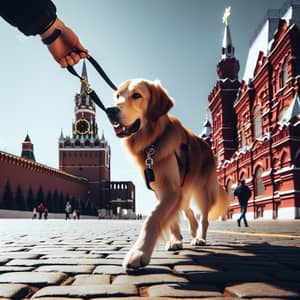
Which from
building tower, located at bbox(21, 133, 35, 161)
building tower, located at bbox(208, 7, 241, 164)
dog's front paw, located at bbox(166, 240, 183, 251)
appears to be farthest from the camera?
building tower, located at bbox(21, 133, 35, 161)

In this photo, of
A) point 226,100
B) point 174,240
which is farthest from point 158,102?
point 226,100

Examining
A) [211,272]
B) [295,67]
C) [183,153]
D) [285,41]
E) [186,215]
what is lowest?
[211,272]

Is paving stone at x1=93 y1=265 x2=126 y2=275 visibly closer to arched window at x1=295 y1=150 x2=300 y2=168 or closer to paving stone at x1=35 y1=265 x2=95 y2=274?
paving stone at x1=35 y1=265 x2=95 y2=274

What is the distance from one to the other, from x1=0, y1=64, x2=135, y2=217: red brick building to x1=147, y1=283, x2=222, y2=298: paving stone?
1437 inches

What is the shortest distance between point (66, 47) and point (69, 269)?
1.70m

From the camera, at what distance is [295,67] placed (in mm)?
23250

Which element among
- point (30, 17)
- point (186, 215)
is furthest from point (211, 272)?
point (186, 215)

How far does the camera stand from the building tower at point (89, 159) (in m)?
71.2

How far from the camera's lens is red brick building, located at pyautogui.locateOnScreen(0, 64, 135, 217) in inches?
1549

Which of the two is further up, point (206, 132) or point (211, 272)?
point (206, 132)

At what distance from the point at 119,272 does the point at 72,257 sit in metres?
0.92

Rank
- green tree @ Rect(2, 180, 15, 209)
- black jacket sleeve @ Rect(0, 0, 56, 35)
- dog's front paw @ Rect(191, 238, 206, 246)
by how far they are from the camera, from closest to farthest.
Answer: black jacket sleeve @ Rect(0, 0, 56, 35) < dog's front paw @ Rect(191, 238, 206, 246) < green tree @ Rect(2, 180, 15, 209)

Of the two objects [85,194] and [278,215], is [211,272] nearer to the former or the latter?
[278,215]

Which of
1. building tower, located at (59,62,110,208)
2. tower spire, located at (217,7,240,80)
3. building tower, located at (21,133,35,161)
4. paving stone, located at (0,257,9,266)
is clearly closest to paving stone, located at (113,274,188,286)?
paving stone, located at (0,257,9,266)
